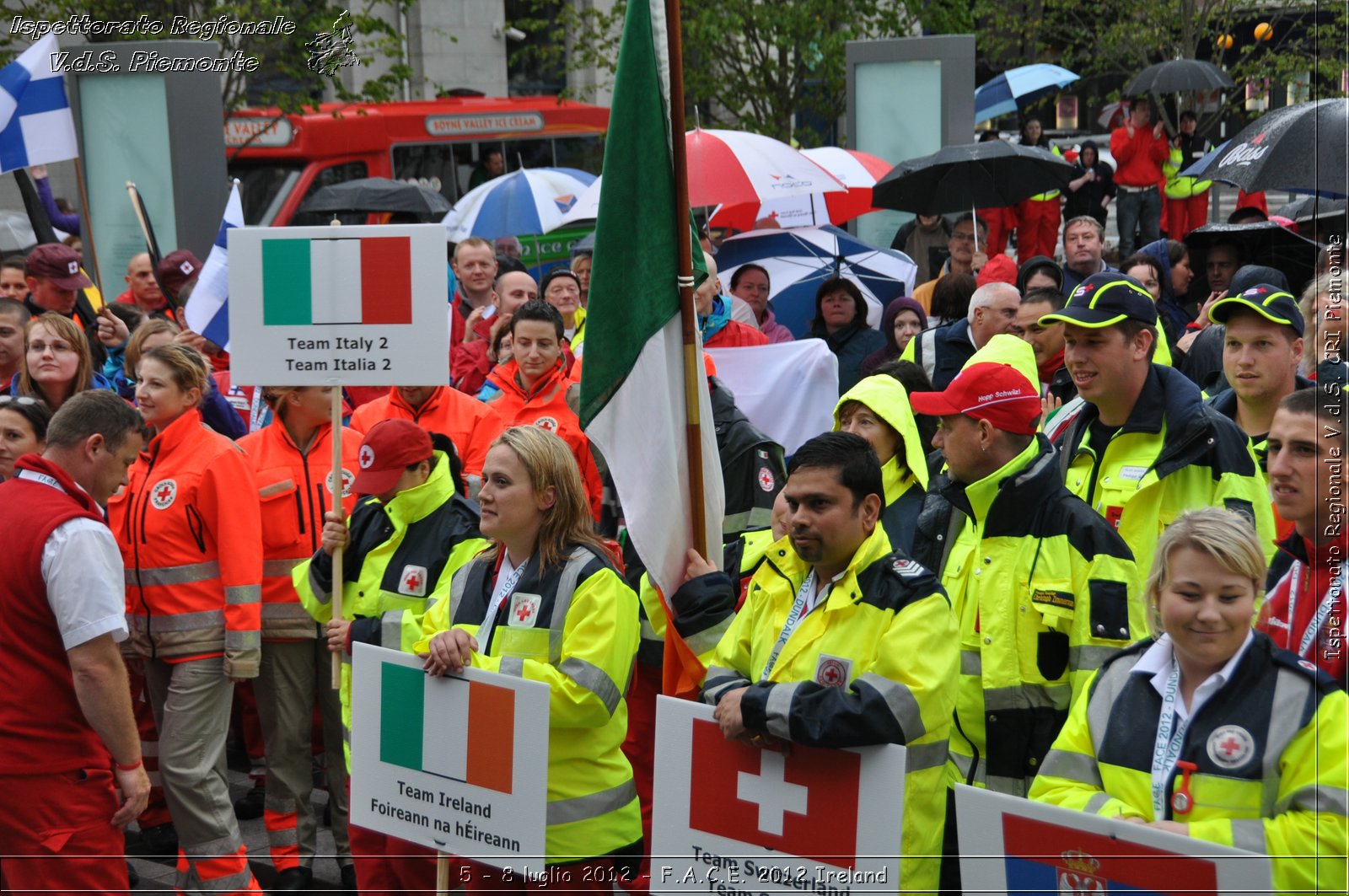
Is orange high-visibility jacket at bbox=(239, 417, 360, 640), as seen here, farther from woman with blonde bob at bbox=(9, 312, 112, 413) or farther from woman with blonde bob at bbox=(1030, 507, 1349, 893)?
woman with blonde bob at bbox=(1030, 507, 1349, 893)

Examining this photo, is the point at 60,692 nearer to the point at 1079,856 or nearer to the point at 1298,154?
the point at 1079,856

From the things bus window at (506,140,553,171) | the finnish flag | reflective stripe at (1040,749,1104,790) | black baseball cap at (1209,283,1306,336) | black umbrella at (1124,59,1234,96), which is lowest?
reflective stripe at (1040,749,1104,790)

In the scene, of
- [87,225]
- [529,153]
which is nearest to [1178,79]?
[529,153]

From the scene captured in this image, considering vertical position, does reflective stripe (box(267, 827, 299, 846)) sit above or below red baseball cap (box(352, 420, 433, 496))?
below

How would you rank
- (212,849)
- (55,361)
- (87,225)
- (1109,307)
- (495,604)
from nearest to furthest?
(495,604) → (1109,307) → (212,849) → (55,361) → (87,225)

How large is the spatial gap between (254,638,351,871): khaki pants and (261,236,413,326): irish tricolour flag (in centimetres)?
178

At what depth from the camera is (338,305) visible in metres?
5.50

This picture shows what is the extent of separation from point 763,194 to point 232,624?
5259 mm

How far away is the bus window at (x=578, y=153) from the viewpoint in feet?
67.2

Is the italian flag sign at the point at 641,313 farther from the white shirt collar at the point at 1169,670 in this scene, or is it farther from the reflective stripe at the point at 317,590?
the reflective stripe at the point at 317,590

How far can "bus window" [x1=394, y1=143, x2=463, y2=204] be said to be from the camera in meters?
18.8

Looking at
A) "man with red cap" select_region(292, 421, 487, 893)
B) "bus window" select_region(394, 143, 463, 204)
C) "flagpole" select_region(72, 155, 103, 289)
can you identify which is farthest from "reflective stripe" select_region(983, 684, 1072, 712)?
"bus window" select_region(394, 143, 463, 204)

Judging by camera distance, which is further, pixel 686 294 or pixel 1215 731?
pixel 686 294

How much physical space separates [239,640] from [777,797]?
314cm
